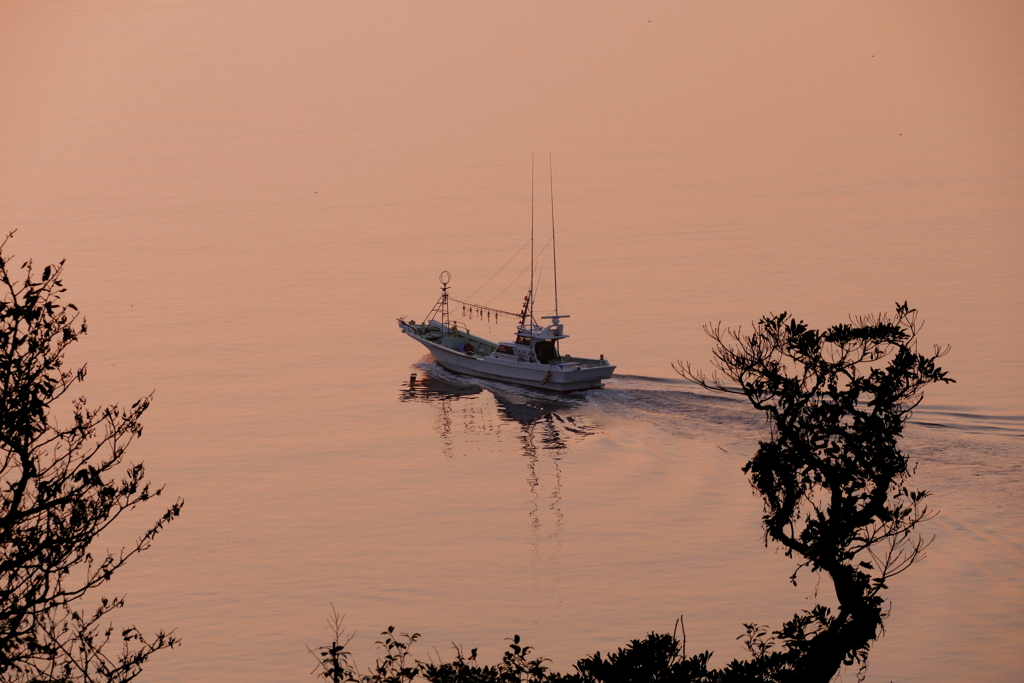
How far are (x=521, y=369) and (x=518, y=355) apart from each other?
0.83 m

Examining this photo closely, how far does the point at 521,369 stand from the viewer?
243 feet

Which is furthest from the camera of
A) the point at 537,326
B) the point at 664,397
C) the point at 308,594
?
the point at 537,326

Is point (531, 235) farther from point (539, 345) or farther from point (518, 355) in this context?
point (539, 345)

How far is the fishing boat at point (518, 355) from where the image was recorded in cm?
7019

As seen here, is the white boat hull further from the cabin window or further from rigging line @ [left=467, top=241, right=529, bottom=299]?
rigging line @ [left=467, top=241, right=529, bottom=299]

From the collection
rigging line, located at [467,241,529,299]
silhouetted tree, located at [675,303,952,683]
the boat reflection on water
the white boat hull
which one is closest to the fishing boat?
the white boat hull

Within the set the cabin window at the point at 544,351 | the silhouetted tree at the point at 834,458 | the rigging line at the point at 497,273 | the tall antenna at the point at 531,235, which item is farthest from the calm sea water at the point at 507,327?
the silhouetted tree at the point at 834,458

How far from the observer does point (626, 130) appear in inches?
5901

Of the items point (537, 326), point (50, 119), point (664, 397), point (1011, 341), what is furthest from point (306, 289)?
point (50, 119)

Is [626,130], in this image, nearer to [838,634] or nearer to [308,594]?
[308,594]

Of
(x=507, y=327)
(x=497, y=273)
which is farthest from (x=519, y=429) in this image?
(x=497, y=273)

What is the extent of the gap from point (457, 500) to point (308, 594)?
11034mm

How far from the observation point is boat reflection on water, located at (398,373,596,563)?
5591cm

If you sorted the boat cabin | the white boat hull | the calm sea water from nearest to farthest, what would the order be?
the calm sea water → the white boat hull → the boat cabin
